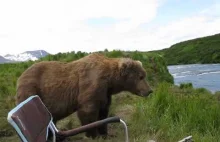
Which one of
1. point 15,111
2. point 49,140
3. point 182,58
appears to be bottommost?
point 182,58

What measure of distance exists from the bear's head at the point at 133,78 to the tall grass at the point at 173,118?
761mm

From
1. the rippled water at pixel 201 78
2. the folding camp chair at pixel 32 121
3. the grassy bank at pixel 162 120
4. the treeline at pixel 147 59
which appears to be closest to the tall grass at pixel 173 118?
the grassy bank at pixel 162 120

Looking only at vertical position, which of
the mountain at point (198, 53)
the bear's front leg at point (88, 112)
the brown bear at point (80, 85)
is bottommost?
the mountain at point (198, 53)

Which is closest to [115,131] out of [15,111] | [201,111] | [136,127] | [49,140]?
[136,127]

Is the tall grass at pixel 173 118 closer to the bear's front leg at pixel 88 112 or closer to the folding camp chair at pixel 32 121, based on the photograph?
the bear's front leg at pixel 88 112

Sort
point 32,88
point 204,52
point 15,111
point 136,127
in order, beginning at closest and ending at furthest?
point 15,111 → point 32,88 → point 136,127 → point 204,52

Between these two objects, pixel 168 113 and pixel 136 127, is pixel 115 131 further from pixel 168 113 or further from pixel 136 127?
pixel 168 113

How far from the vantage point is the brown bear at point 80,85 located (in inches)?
269

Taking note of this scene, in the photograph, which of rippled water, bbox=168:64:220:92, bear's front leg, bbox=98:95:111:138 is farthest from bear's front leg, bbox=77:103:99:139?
rippled water, bbox=168:64:220:92

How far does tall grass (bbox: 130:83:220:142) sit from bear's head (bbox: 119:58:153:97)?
2.50 ft

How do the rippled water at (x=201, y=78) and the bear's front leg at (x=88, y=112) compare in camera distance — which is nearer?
the bear's front leg at (x=88, y=112)

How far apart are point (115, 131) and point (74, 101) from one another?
133cm

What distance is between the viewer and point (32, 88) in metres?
6.86

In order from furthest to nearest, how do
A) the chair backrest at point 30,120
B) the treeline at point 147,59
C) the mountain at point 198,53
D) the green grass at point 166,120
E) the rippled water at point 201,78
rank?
the mountain at point 198,53
the rippled water at point 201,78
the treeline at point 147,59
the green grass at point 166,120
the chair backrest at point 30,120
